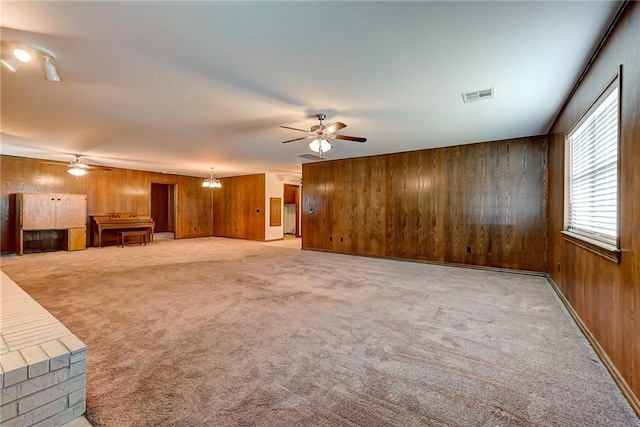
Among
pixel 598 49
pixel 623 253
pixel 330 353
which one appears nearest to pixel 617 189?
pixel 623 253

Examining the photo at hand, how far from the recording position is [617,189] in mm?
2123

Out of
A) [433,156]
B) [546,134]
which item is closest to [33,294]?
[433,156]

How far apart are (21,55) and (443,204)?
6.35 m

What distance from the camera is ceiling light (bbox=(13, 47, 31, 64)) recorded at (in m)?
2.28

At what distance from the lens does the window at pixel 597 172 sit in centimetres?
234

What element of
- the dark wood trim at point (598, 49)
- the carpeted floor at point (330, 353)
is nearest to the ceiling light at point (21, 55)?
the carpeted floor at point (330, 353)

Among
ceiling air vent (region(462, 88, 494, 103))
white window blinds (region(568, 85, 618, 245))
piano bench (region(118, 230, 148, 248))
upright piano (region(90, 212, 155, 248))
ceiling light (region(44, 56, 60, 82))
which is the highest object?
ceiling air vent (region(462, 88, 494, 103))

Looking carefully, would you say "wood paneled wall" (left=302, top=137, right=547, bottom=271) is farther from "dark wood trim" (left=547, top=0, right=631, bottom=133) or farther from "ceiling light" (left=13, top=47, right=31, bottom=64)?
"ceiling light" (left=13, top=47, right=31, bottom=64)

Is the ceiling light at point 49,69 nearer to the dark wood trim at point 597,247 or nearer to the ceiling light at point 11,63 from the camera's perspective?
the ceiling light at point 11,63

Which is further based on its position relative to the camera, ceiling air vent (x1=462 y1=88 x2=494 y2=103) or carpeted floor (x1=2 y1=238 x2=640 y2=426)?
ceiling air vent (x1=462 y1=88 x2=494 y2=103)

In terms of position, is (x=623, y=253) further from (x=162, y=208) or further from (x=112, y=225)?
(x=162, y=208)

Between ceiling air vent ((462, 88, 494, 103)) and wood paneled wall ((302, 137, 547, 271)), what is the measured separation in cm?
258

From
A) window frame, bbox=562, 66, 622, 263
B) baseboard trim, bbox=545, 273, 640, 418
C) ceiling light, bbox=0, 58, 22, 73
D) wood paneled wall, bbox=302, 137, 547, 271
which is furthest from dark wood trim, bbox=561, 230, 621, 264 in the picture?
ceiling light, bbox=0, 58, 22, 73

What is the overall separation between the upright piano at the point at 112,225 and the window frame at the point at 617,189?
10242 millimetres
